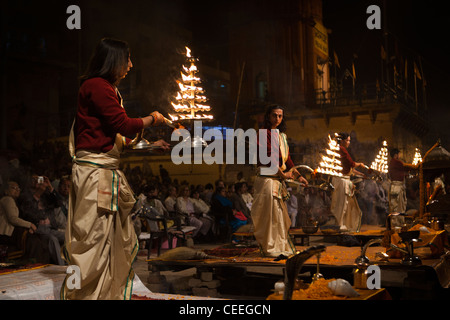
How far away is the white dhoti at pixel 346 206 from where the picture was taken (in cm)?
972

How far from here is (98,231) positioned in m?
3.23

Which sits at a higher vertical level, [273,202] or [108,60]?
[108,60]

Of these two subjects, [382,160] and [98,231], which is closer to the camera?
[98,231]

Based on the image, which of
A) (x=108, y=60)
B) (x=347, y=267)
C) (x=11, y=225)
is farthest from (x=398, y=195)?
(x=108, y=60)

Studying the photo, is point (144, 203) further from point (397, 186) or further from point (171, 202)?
point (397, 186)

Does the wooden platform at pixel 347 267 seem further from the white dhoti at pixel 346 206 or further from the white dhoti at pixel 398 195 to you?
the white dhoti at pixel 398 195

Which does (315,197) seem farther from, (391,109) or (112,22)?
(112,22)

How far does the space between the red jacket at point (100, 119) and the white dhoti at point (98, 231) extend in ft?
0.26

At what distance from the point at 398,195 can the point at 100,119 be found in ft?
28.7

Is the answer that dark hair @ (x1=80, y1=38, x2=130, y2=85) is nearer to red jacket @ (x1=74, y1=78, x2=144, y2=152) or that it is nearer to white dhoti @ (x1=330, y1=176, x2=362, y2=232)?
red jacket @ (x1=74, y1=78, x2=144, y2=152)

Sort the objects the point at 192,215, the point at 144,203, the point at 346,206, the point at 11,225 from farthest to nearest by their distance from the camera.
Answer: the point at 192,215 → the point at 346,206 → the point at 144,203 → the point at 11,225

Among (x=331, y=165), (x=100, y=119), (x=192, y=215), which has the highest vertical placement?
(x=100, y=119)
